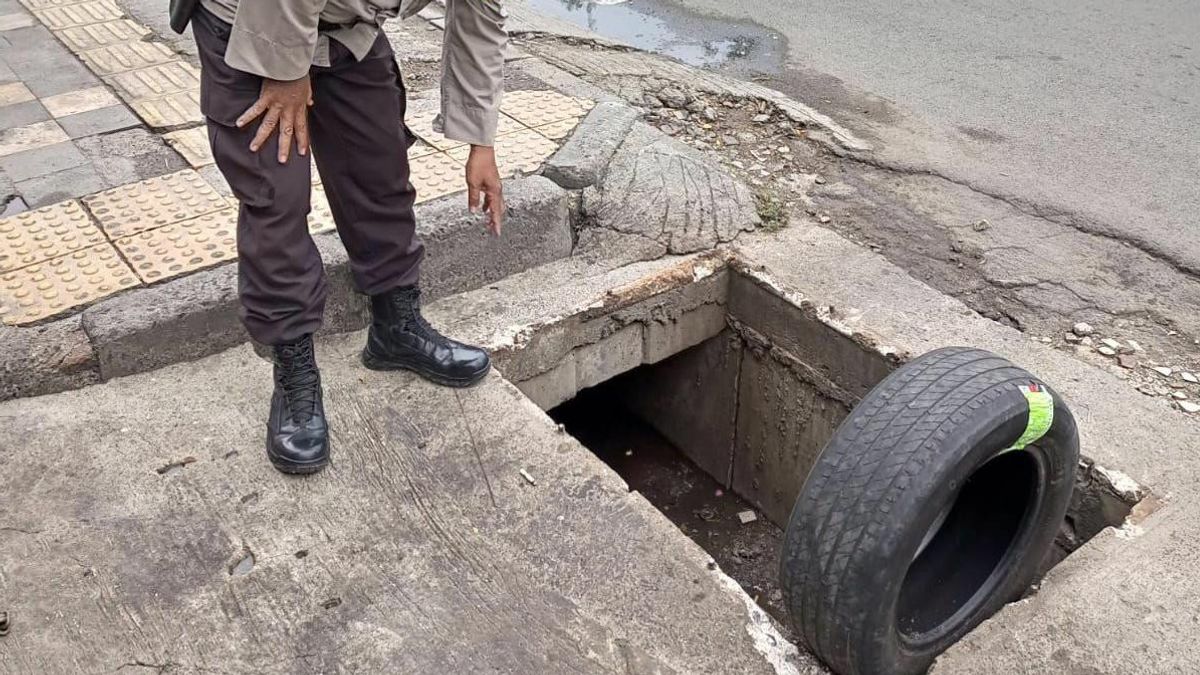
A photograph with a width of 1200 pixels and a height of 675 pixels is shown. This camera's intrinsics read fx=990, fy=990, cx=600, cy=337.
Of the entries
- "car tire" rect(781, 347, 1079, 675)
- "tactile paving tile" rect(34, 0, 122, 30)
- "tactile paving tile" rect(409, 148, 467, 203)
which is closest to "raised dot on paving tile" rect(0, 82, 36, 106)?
"tactile paving tile" rect(34, 0, 122, 30)

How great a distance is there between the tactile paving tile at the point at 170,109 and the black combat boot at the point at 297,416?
1.99 meters

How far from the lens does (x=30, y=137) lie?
163 inches

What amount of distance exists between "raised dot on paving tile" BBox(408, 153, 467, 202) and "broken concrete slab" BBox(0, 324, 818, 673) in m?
0.96

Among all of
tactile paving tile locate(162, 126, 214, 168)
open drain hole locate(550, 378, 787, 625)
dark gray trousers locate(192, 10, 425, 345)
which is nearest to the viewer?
dark gray trousers locate(192, 10, 425, 345)

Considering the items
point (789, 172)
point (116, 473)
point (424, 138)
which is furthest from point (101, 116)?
point (789, 172)

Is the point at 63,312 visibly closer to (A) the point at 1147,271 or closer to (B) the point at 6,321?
(B) the point at 6,321

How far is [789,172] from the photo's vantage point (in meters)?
4.30

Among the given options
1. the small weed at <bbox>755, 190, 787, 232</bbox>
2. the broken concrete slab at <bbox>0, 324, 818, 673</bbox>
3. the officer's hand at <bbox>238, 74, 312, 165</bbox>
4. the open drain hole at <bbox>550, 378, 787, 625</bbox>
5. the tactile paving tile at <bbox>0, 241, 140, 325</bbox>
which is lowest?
the open drain hole at <bbox>550, 378, 787, 625</bbox>

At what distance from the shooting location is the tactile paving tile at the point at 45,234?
3.24 metres

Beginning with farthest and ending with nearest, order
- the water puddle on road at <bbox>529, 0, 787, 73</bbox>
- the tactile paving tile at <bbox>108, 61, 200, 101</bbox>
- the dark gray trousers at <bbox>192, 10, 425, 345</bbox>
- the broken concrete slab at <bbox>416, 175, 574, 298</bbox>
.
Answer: the water puddle on road at <bbox>529, 0, 787, 73</bbox>, the tactile paving tile at <bbox>108, 61, 200, 101</bbox>, the broken concrete slab at <bbox>416, 175, 574, 298</bbox>, the dark gray trousers at <bbox>192, 10, 425, 345</bbox>

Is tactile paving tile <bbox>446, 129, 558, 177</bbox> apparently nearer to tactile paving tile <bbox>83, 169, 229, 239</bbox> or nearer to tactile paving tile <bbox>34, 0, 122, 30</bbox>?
tactile paving tile <bbox>83, 169, 229, 239</bbox>

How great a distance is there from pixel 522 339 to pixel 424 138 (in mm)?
1250

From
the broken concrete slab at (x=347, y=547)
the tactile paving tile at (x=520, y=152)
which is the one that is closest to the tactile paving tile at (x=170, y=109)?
the tactile paving tile at (x=520, y=152)

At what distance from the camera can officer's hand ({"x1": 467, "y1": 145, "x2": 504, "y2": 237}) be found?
274 cm
